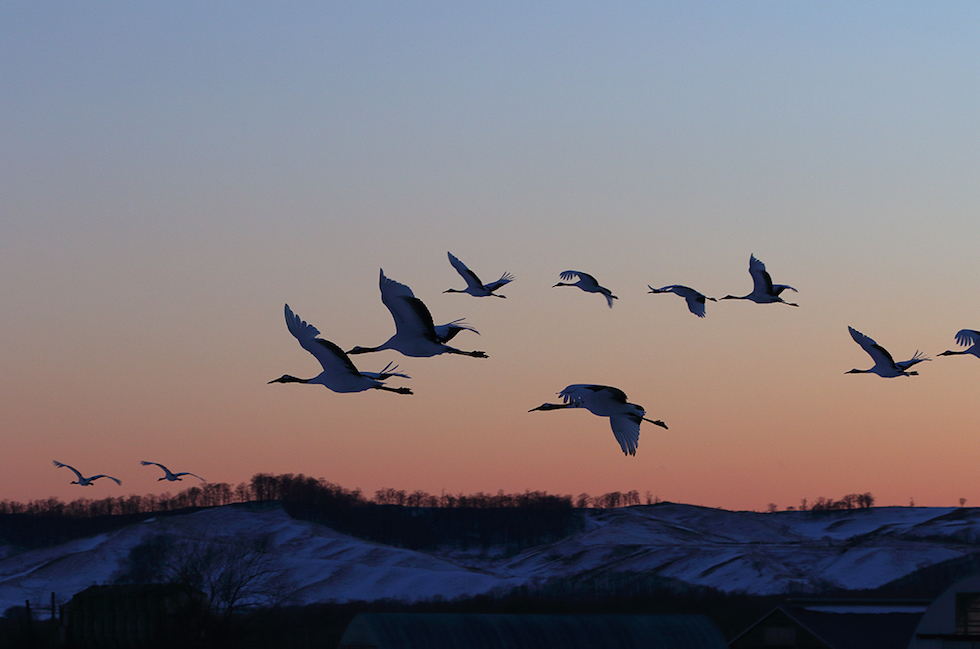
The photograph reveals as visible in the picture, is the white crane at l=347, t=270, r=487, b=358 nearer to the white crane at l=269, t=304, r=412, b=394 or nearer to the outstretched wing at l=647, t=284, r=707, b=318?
the white crane at l=269, t=304, r=412, b=394

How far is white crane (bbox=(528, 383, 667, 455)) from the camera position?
2623 cm

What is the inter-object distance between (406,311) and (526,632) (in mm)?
30951

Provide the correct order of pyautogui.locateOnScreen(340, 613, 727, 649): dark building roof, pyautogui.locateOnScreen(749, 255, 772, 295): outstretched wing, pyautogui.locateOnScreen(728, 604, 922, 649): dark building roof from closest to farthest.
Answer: pyautogui.locateOnScreen(749, 255, 772, 295): outstretched wing < pyautogui.locateOnScreen(340, 613, 727, 649): dark building roof < pyautogui.locateOnScreen(728, 604, 922, 649): dark building roof

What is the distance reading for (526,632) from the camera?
183 ft

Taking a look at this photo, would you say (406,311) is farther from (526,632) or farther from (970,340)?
(526,632)

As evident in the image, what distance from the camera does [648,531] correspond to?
200 m

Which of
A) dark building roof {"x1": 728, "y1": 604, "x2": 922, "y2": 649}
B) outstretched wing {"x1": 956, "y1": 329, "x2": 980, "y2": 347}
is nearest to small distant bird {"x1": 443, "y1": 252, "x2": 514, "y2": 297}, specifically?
outstretched wing {"x1": 956, "y1": 329, "x2": 980, "y2": 347}

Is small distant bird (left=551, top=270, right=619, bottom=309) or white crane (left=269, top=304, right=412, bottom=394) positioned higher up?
small distant bird (left=551, top=270, right=619, bottom=309)

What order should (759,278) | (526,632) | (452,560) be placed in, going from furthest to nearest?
(452,560), (526,632), (759,278)

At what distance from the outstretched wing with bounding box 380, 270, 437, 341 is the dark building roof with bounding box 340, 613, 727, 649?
25193mm

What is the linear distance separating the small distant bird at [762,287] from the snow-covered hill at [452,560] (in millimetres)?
112143

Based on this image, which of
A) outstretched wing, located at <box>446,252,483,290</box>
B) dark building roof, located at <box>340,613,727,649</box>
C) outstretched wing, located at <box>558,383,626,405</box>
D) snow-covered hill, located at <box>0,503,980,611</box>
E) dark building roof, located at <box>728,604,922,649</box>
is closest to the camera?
outstretched wing, located at <box>558,383,626,405</box>

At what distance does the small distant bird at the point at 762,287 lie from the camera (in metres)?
38.6

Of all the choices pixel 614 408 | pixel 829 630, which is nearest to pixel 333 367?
pixel 614 408
